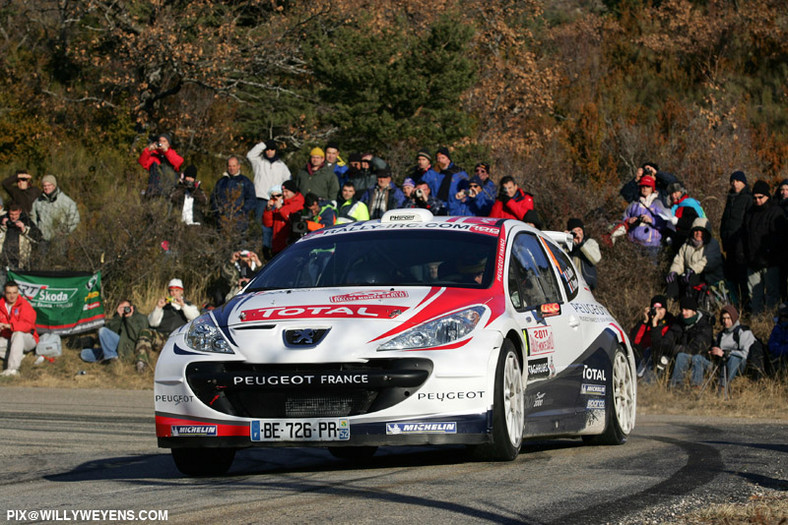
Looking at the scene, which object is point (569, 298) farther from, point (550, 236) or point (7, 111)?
point (7, 111)

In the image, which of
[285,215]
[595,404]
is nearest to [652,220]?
[285,215]

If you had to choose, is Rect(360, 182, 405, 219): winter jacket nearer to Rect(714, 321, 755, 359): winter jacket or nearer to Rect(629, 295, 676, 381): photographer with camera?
Rect(629, 295, 676, 381): photographer with camera

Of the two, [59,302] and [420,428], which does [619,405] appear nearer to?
[420,428]

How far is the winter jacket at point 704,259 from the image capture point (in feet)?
59.7

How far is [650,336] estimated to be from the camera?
17156 millimetres

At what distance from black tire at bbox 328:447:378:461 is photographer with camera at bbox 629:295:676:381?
26.1 ft

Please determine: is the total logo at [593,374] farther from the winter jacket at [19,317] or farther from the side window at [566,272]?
the winter jacket at [19,317]

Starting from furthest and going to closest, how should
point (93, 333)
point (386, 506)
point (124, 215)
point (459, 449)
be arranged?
point (124, 215)
point (93, 333)
point (459, 449)
point (386, 506)

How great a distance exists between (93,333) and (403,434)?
45.2ft

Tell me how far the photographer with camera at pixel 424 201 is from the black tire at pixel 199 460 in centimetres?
1014

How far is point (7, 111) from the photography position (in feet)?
94.8

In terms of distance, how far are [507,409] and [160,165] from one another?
1500 cm

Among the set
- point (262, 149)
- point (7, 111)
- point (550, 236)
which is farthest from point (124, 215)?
point (550, 236)

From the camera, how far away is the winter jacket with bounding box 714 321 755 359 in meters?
16.4
